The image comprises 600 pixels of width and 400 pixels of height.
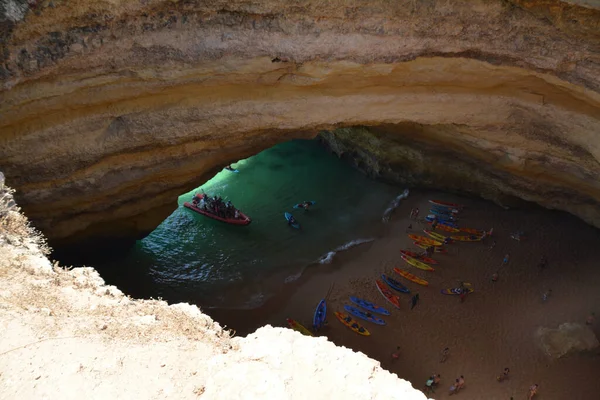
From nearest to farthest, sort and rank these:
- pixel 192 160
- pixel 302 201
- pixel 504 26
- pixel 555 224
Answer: pixel 504 26, pixel 192 160, pixel 555 224, pixel 302 201

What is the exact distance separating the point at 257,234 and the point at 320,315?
15.8ft

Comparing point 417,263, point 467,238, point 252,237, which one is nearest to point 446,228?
point 467,238

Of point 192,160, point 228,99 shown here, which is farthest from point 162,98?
point 192,160

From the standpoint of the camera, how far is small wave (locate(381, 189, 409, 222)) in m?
18.2

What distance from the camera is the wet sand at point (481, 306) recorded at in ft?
39.2

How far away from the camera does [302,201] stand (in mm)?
19359

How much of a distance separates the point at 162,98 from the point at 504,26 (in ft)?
25.7

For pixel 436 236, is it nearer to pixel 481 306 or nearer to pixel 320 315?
pixel 481 306

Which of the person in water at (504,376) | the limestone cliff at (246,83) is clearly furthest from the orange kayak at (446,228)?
the person in water at (504,376)

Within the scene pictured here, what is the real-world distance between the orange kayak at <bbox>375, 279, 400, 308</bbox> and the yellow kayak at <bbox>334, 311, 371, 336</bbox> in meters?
1.44

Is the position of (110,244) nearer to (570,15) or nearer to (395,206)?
(395,206)

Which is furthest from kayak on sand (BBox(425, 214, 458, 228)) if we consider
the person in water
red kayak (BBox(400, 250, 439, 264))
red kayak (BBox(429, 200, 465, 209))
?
the person in water

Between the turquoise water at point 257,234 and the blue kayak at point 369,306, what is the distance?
232 cm

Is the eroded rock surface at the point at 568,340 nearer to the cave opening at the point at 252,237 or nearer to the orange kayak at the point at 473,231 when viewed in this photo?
the orange kayak at the point at 473,231
